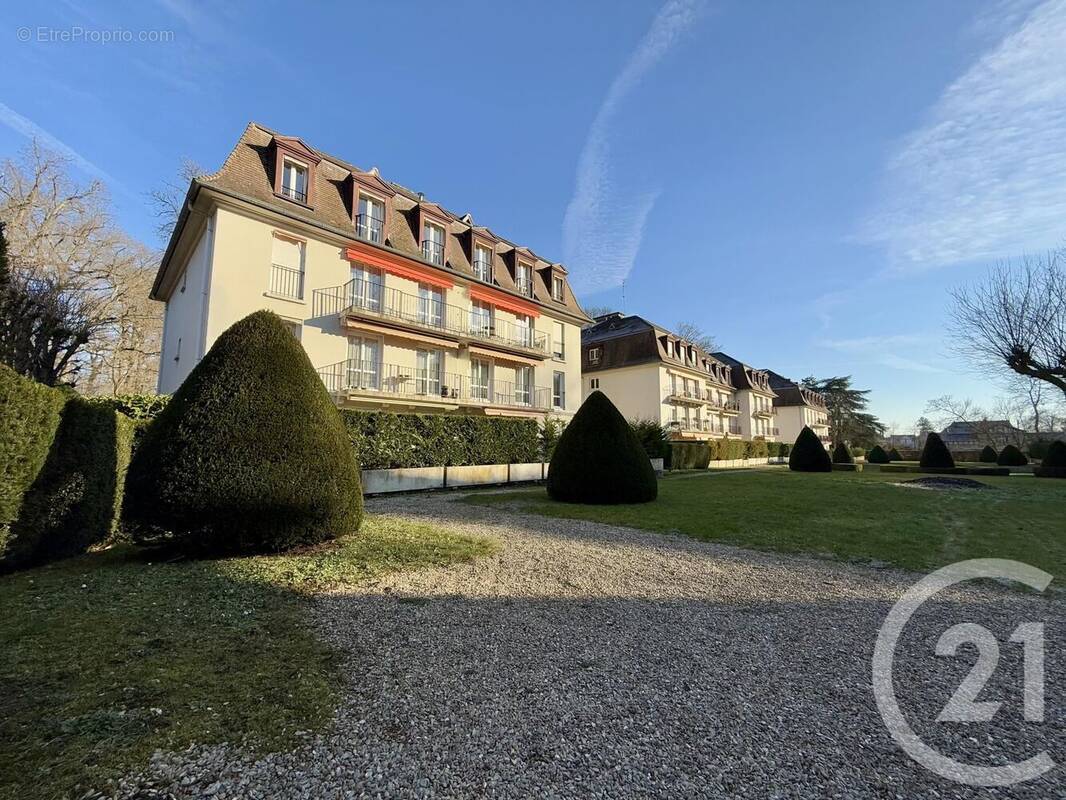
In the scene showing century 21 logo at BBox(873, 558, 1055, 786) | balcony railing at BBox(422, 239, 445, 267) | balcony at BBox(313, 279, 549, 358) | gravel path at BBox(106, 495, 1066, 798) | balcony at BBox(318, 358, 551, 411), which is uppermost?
balcony railing at BBox(422, 239, 445, 267)

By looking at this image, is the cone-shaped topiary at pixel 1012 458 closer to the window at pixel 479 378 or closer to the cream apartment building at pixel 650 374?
the cream apartment building at pixel 650 374

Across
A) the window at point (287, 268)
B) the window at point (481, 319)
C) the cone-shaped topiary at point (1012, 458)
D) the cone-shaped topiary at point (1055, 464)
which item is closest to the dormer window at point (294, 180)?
the window at point (287, 268)

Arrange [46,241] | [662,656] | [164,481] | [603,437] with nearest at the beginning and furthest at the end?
1. [662,656]
2. [164,481]
3. [603,437]
4. [46,241]

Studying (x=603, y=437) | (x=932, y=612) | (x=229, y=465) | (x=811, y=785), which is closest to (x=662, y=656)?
(x=811, y=785)

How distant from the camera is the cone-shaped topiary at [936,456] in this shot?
89.8 feet

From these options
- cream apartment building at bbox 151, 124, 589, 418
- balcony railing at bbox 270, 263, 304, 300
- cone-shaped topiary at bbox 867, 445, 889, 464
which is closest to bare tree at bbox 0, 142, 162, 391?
cream apartment building at bbox 151, 124, 589, 418

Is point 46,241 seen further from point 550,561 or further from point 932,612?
point 932,612

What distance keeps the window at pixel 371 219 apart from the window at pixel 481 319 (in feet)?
16.4

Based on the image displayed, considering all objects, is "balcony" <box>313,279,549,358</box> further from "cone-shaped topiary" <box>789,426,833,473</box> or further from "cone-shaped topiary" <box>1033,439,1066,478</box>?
"cone-shaped topiary" <box>1033,439,1066,478</box>

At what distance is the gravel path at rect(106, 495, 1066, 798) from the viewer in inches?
80.5

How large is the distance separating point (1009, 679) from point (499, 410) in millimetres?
19063

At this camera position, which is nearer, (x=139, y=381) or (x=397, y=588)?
(x=397, y=588)

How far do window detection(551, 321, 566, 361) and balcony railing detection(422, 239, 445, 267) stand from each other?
293 inches

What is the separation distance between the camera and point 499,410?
21562mm
